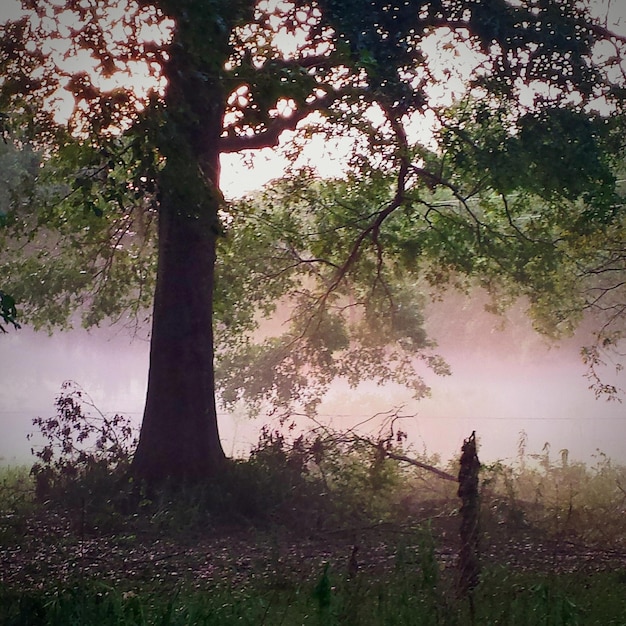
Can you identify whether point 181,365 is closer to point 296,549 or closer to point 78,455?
point 78,455

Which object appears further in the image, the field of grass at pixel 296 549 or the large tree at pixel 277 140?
the large tree at pixel 277 140

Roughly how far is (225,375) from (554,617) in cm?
1433

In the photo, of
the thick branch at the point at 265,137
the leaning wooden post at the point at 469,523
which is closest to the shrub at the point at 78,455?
the thick branch at the point at 265,137

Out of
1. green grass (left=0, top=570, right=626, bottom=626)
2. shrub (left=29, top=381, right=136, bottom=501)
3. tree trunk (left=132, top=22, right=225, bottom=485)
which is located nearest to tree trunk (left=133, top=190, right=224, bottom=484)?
tree trunk (left=132, top=22, right=225, bottom=485)

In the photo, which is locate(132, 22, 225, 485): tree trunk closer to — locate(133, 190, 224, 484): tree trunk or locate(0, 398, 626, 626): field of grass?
locate(133, 190, 224, 484): tree trunk

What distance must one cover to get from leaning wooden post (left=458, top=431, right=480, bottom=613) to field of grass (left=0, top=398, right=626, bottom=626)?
0.12 metres

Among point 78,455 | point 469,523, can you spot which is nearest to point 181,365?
point 78,455

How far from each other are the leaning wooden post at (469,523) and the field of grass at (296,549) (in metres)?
0.12

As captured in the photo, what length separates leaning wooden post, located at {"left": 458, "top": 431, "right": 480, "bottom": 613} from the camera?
20.4 ft

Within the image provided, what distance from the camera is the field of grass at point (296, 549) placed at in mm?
5816

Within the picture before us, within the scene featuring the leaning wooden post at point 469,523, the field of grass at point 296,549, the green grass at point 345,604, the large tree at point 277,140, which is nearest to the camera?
the green grass at point 345,604

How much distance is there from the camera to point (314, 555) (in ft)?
28.1

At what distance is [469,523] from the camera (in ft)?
20.7

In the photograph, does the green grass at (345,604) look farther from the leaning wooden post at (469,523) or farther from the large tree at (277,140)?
the large tree at (277,140)
